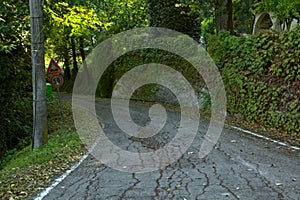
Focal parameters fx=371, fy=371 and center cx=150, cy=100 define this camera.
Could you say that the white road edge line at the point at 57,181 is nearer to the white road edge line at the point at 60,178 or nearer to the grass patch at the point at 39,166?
the white road edge line at the point at 60,178

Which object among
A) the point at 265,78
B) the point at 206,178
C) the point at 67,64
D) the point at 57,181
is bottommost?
the point at 57,181

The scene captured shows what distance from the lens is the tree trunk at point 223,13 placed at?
15.8 meters

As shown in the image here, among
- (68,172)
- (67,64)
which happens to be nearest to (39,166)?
(68,172)

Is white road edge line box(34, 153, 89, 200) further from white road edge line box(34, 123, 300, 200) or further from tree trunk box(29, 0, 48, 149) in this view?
tree trunk box(29, 0, 48, 149)

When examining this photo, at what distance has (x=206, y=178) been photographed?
19.4 ft

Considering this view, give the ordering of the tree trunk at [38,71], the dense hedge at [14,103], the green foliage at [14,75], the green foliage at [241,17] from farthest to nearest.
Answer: the green foliage at [241,17] → the dense hedge at [14,103] → the green foliage at [14,75] → the tree trunk at [38,71]

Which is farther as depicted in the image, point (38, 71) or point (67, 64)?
point (67, 64)

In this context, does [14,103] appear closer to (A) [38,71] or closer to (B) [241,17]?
(A) [38,71]

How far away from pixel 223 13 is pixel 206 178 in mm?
11385

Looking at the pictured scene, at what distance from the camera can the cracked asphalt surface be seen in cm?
526

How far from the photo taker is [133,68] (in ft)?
67.8

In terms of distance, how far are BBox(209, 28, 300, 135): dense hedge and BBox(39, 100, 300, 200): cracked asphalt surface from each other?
2011mm

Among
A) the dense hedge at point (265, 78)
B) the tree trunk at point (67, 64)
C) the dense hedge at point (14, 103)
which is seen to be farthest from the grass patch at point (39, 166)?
the tree trunk at point (67, 64)

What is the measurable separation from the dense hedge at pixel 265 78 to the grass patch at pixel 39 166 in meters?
5.33
